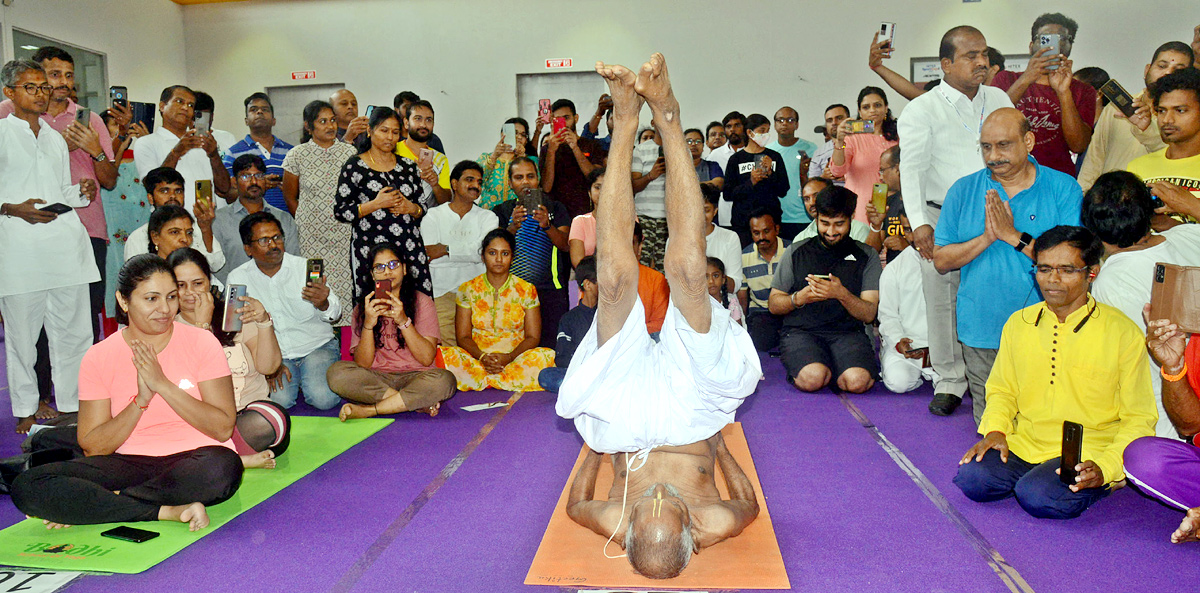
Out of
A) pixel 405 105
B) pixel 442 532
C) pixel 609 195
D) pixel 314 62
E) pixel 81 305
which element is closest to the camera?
pixel 609 195

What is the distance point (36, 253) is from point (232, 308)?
1.36 meters

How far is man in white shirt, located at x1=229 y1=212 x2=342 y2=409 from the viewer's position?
4.77 m

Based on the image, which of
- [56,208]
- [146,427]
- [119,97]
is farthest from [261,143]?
[146,427]

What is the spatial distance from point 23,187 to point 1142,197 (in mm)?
5461

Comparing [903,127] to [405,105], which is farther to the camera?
[405,105]

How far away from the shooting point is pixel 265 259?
482 cm

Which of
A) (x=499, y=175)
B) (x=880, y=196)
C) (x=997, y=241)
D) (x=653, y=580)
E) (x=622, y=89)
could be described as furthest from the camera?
(x=499, y=175)

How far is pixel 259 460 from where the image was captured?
12.0ft

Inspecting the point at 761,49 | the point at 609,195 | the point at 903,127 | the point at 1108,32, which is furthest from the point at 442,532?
the point at 1108,32

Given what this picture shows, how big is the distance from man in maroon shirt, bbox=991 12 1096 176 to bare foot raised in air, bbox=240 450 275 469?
4688 mm

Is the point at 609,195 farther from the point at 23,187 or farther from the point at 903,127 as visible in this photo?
the point at 23,187

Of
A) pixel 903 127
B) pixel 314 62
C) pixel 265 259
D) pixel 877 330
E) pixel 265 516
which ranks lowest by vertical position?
pixel 265 516

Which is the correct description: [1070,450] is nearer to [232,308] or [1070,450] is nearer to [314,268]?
[232,308]

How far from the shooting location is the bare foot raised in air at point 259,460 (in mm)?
3643
